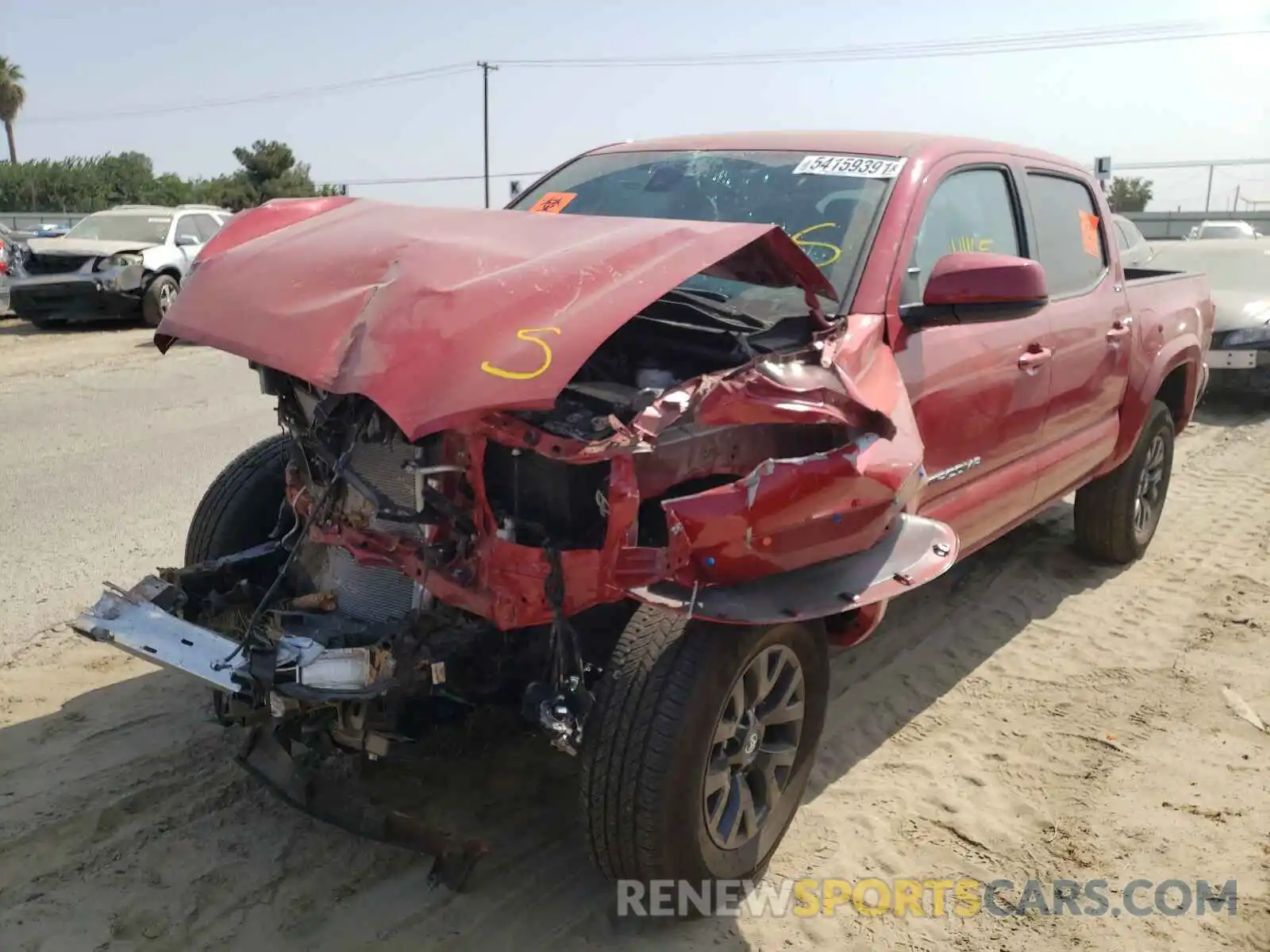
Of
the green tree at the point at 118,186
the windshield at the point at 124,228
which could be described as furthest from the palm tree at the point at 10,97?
the windshield at the point at 124,228

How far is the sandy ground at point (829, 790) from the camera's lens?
9.34 ft

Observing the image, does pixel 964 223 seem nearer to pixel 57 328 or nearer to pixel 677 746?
pixel 677 746

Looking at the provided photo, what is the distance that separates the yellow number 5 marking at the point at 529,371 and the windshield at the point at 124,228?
44.1ft

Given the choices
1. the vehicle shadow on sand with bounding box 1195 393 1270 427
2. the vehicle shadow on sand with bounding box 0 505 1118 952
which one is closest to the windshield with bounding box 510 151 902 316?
the vehicle shadow on sand with bounding box 0 505 1118 952

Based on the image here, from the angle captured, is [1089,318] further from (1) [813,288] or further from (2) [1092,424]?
(1) [813,288]

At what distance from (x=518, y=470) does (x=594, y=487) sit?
200mm

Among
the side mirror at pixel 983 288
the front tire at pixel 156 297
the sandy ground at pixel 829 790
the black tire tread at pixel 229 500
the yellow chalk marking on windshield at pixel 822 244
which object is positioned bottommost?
the sandy ground at pixel 829 790

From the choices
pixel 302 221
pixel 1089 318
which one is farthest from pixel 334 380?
pixel 1089 318

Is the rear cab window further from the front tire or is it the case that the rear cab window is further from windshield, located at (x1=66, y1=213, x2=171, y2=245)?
windshield, located at (x1=66, y1=213, x2=171, y2=245)

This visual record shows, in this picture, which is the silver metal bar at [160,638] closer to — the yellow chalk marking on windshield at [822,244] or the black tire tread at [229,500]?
the black tire tread at [229,500]

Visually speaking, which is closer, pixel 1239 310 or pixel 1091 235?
pixel 1091 235

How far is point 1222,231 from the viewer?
23047mm

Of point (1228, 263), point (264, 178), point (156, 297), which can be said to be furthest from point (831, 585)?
point (264, 178)

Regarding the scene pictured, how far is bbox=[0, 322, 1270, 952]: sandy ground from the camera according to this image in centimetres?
285
